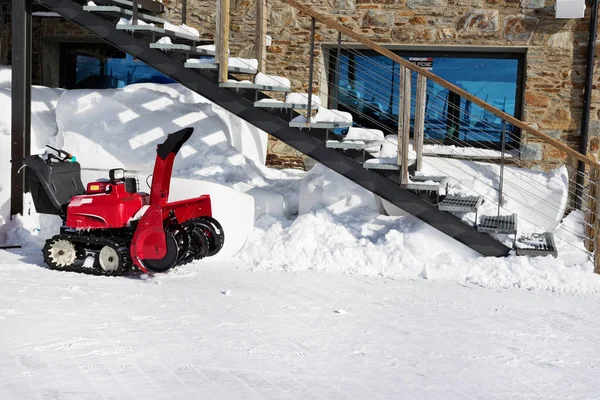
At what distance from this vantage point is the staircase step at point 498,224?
24.1ft

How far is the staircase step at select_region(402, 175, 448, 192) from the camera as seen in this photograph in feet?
24.7

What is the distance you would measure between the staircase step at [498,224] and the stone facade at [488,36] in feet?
7.65

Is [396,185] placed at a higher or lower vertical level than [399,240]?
higher

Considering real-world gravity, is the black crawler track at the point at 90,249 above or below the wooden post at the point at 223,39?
below

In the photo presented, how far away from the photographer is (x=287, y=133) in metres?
7.81

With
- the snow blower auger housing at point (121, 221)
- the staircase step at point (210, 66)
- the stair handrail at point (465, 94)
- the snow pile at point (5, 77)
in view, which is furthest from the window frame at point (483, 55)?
the snow pile at point (5, 77)

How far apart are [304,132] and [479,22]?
3.44 meters

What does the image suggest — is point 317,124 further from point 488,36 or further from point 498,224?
point 488,36

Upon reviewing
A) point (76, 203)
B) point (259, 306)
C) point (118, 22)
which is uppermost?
point (118, 22)

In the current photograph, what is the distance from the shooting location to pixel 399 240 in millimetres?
7621

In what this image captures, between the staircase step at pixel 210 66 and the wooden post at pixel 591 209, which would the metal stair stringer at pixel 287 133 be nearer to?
the staircase step at pixel 210 66

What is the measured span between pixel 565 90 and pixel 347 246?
13.0ft

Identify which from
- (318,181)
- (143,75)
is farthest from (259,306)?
(143,75)

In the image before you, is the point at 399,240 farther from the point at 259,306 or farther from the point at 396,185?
the point at 259,306
